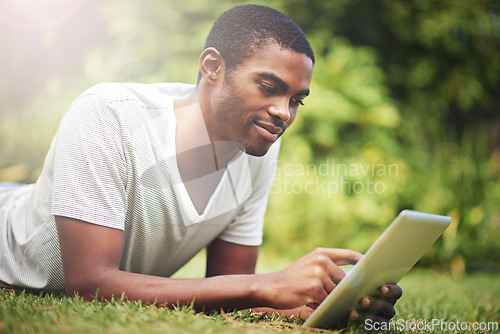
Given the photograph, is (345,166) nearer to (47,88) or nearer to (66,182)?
(47,88)

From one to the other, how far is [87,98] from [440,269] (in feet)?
14.9

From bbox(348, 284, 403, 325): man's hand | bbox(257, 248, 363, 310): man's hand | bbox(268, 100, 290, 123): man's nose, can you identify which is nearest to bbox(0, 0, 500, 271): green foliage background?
bbox(268, 100, 290, 123): man's nose

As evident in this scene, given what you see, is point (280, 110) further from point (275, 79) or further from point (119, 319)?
point (119, 319)

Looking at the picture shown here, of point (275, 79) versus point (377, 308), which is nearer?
point (377, 308)

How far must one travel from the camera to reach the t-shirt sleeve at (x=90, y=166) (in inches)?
69.3

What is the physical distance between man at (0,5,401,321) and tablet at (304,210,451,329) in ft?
0.16

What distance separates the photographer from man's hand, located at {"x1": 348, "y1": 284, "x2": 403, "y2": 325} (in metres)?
1.68

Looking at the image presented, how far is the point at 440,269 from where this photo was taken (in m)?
5.30

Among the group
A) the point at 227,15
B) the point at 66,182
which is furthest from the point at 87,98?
the point at 227,15

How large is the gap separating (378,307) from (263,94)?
93cm

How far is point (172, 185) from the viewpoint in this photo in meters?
2.08

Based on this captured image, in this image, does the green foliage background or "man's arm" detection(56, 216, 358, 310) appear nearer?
"man's arm" detection(56, 216, 358, 310)
